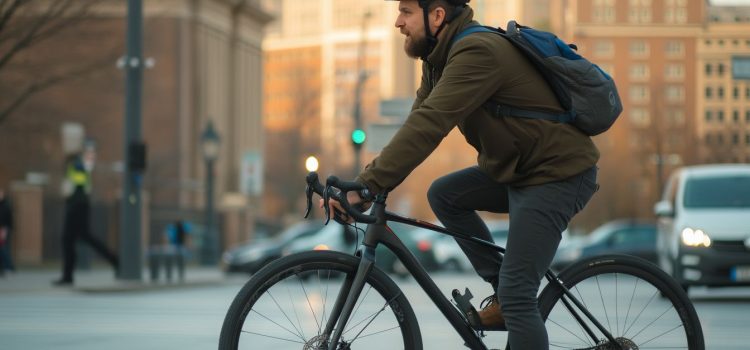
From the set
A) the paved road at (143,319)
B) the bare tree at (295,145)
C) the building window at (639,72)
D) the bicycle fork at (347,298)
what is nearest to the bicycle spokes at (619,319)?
the paved road at (143,319)

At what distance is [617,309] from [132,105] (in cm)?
1703

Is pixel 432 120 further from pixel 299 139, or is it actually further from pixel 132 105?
pixel 299 139

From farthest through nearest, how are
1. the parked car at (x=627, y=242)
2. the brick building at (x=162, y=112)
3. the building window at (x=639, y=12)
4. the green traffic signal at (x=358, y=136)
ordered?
1. the brick building at (x=162, y=112)
2. the parked car at (x=627, y=242)
3. the building window at (x=639, y=12)
4. the green traffic signal at (x=358, y=136)

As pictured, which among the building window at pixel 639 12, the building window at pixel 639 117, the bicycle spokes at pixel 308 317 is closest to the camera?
the bicycle spokes at pixel 308 317

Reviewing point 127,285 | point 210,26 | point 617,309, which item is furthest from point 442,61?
point 210,26

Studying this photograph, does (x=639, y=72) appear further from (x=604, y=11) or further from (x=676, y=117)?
(x=604, y=11)

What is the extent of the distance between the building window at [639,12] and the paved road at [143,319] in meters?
7.89

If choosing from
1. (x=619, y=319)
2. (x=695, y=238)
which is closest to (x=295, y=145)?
(x=695, y=238)

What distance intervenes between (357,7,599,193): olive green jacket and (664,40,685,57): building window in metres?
16.7

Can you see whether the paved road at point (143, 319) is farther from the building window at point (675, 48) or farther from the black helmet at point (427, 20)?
the building window at point (675, 48)

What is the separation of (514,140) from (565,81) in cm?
29

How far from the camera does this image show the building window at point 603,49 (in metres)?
33.1

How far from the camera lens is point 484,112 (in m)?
5.45

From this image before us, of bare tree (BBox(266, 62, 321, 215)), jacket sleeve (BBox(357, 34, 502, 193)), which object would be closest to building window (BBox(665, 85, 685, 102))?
jacket sleeve (BBox(357, 34, 502, 193))
